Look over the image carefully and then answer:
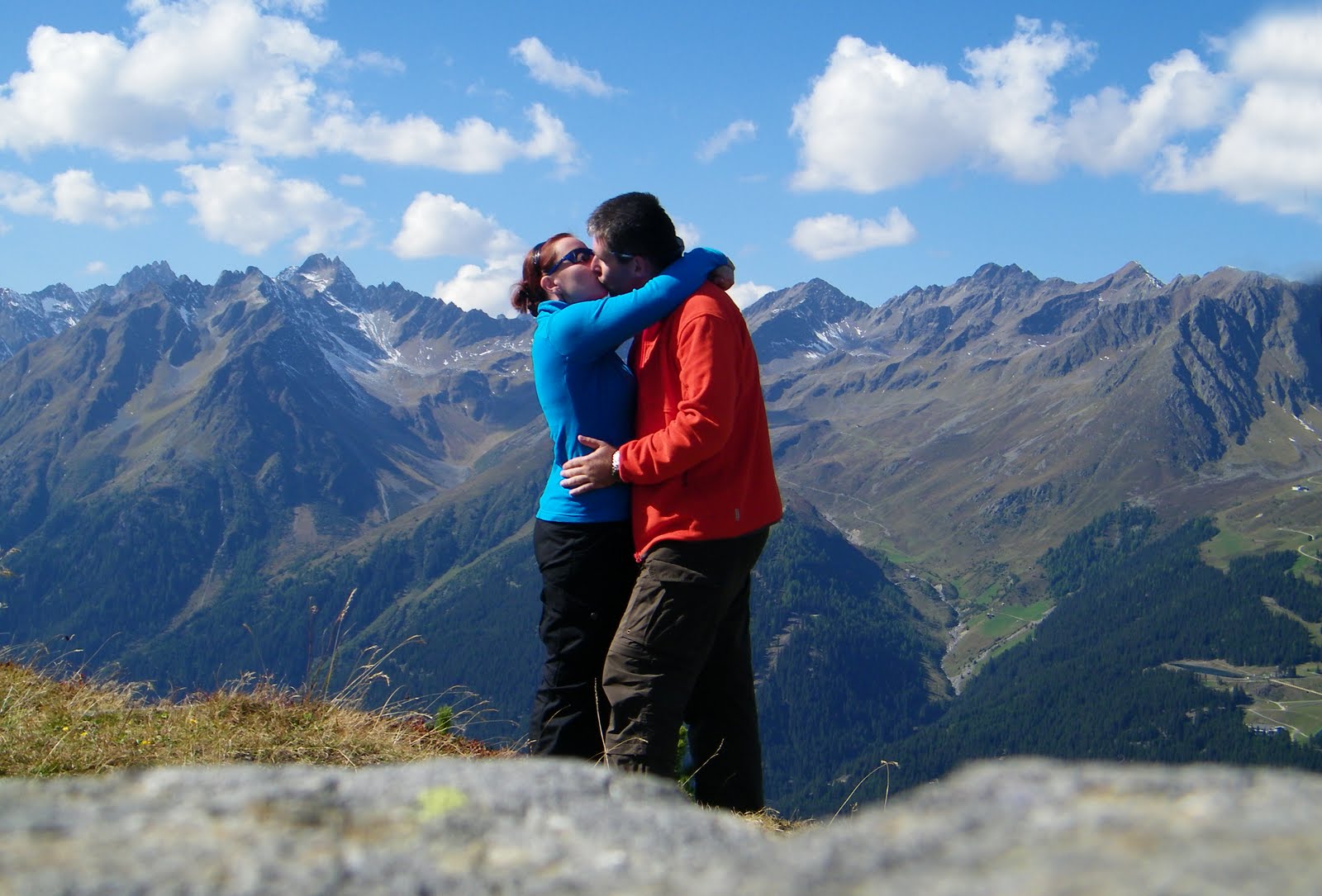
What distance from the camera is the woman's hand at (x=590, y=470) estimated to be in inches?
220

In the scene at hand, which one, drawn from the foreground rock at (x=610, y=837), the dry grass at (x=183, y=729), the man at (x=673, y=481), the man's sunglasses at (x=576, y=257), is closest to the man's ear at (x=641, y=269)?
the man at (x=673, y=481)

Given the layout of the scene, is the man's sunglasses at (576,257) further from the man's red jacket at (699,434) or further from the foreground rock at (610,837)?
the foreground rock at (610,837)

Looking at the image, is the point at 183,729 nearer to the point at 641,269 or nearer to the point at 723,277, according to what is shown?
the point at 641,269

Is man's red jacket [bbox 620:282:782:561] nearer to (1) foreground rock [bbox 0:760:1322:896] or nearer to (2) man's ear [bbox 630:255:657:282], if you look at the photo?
(2) man's ear [bbox 630:255:657:282]

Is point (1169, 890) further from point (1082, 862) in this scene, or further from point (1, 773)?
point (1, 773)

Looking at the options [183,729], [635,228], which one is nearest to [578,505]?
[635,228]

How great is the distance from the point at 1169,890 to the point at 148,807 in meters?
1.74

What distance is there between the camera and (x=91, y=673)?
8914 millimetres

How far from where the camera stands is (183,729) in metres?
6.11

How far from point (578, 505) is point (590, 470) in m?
0.31

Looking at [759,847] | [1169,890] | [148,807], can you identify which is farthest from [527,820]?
[1169,890]

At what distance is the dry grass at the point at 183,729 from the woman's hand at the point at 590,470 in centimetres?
213

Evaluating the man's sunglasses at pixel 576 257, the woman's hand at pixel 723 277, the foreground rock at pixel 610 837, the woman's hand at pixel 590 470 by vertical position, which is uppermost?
the man's sunglasses at pixel 576 257

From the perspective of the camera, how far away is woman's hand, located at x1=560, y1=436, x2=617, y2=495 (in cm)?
559
